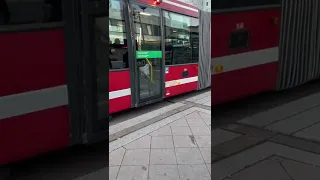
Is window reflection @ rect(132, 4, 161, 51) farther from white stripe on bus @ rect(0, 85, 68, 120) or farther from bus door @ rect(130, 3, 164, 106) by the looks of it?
white stripe on bus @ rect(0, 85, 68, 120)

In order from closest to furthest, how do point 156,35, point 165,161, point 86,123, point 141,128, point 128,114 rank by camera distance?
point 86,123 < point 165,161 < point 141,128 < point 128,114 < point 156,35

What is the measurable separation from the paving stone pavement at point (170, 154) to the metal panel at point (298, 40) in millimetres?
635

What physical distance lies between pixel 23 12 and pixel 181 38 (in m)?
3.08

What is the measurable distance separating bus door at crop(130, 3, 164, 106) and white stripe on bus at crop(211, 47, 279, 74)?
244 cm

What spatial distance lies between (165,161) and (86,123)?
97 cm

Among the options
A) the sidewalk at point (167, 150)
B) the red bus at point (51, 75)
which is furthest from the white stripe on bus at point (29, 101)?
the sidewalk at point (167, 150)

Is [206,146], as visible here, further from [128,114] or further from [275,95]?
[128,114]

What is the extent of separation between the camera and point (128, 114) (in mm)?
3303

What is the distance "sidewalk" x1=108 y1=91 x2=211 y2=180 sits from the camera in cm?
191

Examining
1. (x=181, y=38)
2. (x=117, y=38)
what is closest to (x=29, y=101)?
(x=117, y=38)

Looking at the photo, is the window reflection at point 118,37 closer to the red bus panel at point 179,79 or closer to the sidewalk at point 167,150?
the red bus panel at point 179,79

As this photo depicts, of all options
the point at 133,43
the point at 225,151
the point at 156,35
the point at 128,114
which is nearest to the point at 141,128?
the point at 128,114

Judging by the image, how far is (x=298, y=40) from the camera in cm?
122

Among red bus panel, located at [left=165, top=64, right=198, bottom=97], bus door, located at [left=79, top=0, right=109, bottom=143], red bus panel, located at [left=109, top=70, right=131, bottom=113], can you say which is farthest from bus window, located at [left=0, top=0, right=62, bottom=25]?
red bus panel, located at [left=165, top=64, right=198, bottom=97]
